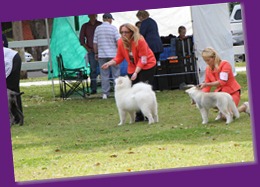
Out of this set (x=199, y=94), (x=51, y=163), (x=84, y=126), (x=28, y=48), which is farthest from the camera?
(x=28, y=48)

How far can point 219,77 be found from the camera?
30.7 feet

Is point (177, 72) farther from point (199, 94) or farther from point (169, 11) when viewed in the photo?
point (199, 94)

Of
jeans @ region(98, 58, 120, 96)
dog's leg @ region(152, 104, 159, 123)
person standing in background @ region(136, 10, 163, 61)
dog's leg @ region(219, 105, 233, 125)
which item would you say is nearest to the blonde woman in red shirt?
dog's leg @ region(152, 104, 159, 123)

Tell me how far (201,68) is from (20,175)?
27.9 feet

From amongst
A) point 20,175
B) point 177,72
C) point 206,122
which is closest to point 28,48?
point 177,72

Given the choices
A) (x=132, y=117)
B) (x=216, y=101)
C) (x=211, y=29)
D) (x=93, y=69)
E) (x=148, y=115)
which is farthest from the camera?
(x=93, y=69)

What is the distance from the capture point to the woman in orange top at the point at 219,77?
927 centimetres

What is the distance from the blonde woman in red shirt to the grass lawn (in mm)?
705

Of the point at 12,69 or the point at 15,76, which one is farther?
the point at 15,76

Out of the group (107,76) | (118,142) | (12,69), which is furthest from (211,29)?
(118,142)

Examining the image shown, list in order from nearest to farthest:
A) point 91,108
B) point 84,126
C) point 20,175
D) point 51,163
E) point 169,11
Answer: point 20,175 → point 51,163 → point 84,126 → point 91,108 → point 169,11

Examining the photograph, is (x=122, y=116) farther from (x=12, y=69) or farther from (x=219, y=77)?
(x=12, y=69)

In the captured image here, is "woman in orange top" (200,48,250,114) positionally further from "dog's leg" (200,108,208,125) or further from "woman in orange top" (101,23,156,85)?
"woman in orange top" (101,23,156,85)

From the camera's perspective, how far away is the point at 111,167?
670 cm
